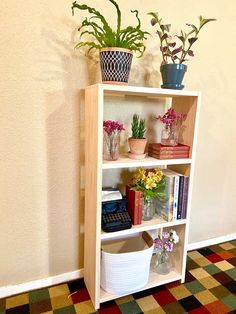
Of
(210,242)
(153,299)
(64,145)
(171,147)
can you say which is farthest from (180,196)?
(210,242)

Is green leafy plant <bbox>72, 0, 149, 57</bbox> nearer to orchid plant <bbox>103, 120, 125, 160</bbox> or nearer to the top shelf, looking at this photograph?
the top shelf

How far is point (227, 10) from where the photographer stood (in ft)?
5.45

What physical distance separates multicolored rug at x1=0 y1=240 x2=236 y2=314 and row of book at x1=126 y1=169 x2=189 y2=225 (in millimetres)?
483

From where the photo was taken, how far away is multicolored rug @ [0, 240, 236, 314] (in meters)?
1.35

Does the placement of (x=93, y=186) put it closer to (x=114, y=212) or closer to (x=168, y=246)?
(x=114, y=212)

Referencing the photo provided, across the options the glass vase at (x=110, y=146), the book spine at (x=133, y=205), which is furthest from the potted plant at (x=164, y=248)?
the glass vase at (x=110, y=146)

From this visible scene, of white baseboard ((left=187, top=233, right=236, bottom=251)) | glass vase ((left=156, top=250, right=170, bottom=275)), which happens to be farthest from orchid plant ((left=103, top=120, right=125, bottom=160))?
white baseboard ((left=187, top=233, right=236, bottom=251))

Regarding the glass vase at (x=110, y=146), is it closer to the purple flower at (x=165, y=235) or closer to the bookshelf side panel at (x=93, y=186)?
the bookshelf side panel at (x=93, y=186)

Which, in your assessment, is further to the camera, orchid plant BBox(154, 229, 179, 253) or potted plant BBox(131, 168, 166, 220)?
orchid plant BBox(154, 229, 179, 253)

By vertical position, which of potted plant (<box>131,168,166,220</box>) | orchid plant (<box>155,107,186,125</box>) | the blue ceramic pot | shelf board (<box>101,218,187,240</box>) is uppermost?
the blue ceramic pot

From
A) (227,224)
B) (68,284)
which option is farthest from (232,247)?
(68,284)

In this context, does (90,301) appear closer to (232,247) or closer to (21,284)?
(21,284)

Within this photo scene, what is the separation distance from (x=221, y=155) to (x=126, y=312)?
53.0 inches

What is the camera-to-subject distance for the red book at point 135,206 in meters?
1.36
